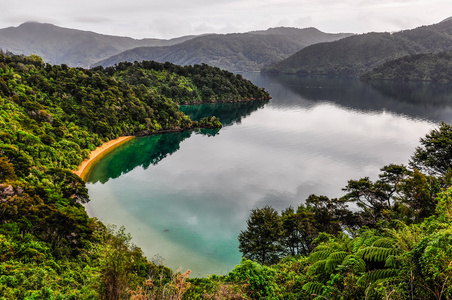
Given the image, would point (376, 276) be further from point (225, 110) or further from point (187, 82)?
point (187, 82)

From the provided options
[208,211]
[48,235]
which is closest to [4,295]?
[48,235]

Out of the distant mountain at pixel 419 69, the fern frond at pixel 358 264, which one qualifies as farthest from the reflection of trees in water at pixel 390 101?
the fern frond at pixel 358 264

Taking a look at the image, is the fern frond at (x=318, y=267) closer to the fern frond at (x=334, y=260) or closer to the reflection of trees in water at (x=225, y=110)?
the fern frond at (x=334, y=260)

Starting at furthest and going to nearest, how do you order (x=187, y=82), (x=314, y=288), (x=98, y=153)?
1. (x=187, y=82)
2. (x=98, y=153)
3. (x=314, y=288)

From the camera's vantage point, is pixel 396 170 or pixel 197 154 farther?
pixel 197 154

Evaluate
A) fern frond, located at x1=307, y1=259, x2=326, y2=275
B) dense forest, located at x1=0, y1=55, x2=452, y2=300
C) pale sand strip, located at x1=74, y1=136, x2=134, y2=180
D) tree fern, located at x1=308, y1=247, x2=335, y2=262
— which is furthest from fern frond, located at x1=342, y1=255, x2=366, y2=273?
pale sand strip, located at x1=74, y1=136, x2=134, y2=180

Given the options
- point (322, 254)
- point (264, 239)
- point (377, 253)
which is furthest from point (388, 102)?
point (377, 253)

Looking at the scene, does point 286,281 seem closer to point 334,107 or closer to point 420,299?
point 420,299
